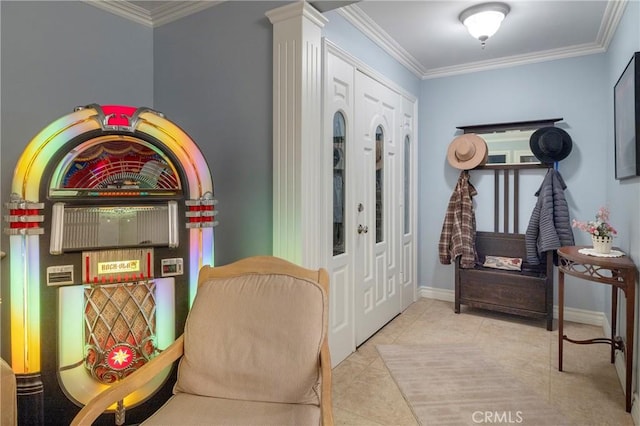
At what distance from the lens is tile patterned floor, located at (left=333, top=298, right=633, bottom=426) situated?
2.08 m

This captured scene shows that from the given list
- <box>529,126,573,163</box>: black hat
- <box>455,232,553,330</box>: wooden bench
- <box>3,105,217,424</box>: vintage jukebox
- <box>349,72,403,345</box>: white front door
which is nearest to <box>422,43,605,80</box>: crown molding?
<box>529,126,573,163</box>: black hat

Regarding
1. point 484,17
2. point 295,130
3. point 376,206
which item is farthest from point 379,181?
point 484,17

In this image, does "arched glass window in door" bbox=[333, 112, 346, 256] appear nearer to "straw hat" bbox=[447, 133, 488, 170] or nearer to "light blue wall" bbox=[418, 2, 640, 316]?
"straw hat" bbox=[447, 133, 488, 170]

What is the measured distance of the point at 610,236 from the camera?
7.68ft

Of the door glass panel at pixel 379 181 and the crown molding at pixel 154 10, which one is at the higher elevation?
the crown molding at pixel 154 10

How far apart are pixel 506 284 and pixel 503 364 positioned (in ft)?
3.44

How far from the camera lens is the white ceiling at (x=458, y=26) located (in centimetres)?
262

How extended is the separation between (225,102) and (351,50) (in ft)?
3.36

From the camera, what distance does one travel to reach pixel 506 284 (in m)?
3.50

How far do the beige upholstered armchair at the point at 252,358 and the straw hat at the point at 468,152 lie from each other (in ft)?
8.88

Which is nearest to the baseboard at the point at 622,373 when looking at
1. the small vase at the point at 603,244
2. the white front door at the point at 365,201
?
the small vase at the point at 603,244

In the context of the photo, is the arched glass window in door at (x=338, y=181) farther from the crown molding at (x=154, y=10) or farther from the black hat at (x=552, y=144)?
the black hat at (x=552, y=144)

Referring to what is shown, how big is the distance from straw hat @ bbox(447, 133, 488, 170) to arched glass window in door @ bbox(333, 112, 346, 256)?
166 cm

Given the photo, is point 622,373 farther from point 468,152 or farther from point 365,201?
point 468,152
